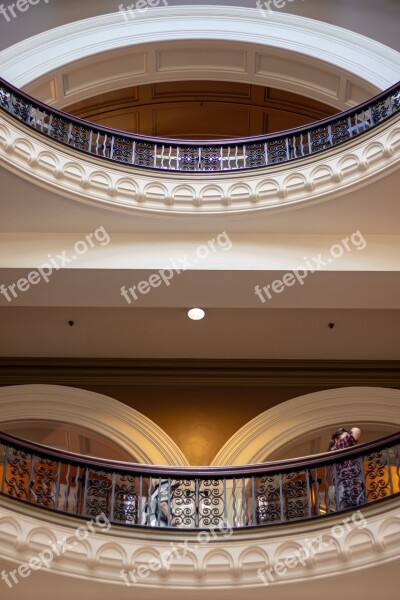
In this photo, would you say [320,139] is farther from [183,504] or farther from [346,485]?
[183,504]

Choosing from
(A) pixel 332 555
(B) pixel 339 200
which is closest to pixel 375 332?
(B) pixel 339 200

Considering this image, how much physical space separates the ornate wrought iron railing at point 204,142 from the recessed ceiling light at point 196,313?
1.94 m

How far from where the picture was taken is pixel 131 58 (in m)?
14.2

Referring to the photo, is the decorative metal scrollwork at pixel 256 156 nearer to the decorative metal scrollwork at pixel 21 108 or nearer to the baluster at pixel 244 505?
the decorative metal scrollwork at pixel 21 108

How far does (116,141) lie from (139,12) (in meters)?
3.85

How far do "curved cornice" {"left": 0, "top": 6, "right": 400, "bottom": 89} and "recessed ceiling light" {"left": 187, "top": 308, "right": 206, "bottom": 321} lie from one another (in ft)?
16.4

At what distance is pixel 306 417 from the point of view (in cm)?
1185

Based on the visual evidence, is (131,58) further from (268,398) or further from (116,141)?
(268,398)

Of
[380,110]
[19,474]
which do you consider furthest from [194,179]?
[19,474]

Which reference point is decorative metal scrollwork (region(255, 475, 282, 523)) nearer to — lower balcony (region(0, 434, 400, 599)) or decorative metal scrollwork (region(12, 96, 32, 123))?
lower balcony (region(0, 434, 400, 599))

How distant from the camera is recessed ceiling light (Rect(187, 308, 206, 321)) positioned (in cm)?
1105
